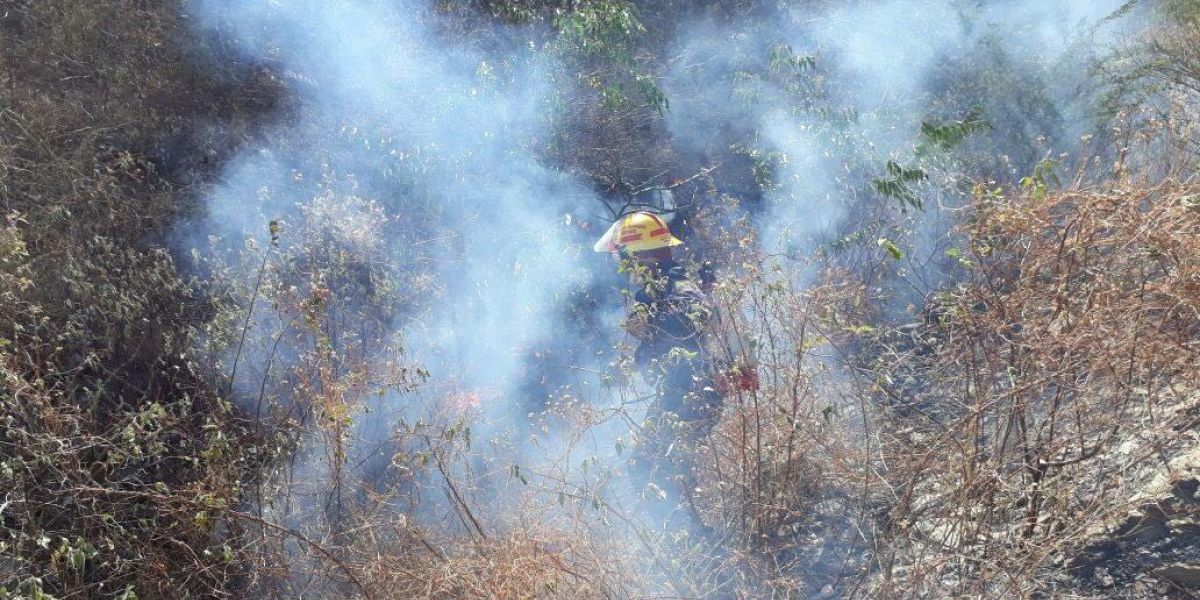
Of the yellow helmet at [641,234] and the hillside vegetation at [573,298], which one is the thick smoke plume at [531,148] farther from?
the yellow helmet at [641,234]

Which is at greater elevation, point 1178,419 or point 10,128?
point 10,128

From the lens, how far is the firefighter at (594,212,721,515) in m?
4.21

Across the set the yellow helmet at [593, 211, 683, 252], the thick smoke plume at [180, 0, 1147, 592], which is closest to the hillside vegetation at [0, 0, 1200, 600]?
the thick smoke plume at [180, 0, 1147, 592]

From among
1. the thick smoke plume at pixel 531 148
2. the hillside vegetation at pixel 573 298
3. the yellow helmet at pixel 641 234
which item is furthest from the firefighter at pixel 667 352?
the thick smoke plume at pixel 531 148

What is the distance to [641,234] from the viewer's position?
506cm

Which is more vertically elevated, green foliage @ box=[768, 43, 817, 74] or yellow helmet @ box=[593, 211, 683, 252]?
green foliage @ box=[768, 43, 817, 74]

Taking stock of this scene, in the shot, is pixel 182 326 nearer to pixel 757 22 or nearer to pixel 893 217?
pixel 893 217

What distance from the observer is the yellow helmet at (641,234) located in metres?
5.05

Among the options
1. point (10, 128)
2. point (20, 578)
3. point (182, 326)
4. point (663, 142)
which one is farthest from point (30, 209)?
point (663, 142)

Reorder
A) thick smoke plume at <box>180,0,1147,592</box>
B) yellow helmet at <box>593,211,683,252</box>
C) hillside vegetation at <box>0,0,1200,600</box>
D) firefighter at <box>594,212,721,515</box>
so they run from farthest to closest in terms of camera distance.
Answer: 1. thick smoke plume at <box>180,0,1147,592</box>
2. yellow helmet at <box>593,211,683,252</box>
3. firefighter at <box>594,212,721,515</box>
4. hillside vegetation at <box>0,0,1200,600</box>

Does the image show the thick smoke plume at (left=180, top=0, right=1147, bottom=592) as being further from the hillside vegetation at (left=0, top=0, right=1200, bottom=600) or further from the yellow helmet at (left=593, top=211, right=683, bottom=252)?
the yellow helmet at (left=593, top=211, right=683, bottom=252)

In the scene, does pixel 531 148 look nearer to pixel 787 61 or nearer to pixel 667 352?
pixel 667 352

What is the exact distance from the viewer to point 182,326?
169 inches

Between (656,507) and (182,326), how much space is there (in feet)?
7.75
